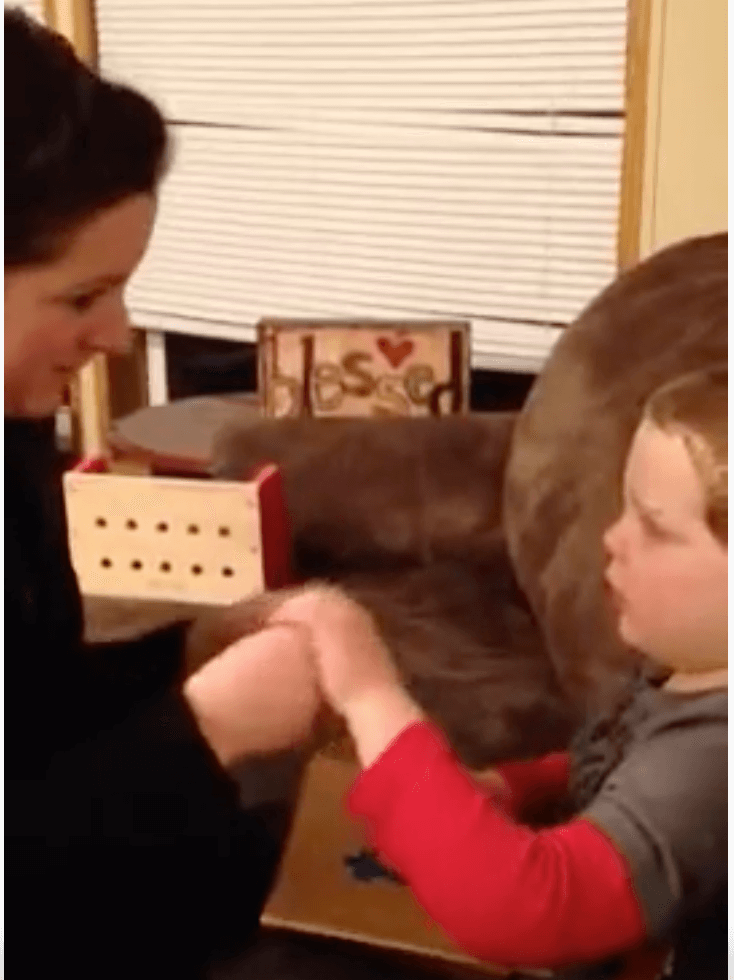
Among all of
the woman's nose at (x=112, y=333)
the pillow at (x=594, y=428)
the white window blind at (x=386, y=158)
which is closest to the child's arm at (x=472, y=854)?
the woman's nose at (x=112, y=333)

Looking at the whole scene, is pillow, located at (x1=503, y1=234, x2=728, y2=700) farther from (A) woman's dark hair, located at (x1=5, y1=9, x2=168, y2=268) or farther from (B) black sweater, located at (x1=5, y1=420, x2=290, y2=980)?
(A) woman's dark hair, located at (x1=5, y1=9, x2=168, y2=268)

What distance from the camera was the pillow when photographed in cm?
174

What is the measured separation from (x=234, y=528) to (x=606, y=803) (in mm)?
1059

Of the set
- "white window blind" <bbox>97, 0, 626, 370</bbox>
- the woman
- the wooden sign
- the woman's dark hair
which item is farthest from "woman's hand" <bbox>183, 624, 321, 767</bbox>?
"white window blind" <bbox>97, 0, 626, 370</bbox>

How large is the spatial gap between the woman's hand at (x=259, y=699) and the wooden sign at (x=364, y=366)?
1.25m

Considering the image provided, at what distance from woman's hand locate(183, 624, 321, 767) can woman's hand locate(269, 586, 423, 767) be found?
2 cm

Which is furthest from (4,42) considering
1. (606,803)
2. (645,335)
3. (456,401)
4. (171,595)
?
(456,401)

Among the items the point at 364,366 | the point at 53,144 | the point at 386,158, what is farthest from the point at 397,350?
the point at 53,144

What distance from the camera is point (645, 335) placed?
5.93 ft

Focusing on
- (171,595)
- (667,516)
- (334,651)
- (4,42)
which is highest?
(4,42)

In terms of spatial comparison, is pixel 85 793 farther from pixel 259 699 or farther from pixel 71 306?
pixel 71 306

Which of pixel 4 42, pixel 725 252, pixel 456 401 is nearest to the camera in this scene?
pixel 4 42

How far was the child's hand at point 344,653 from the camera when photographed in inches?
42.6

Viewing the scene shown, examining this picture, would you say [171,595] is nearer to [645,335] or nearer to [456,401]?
[456,401]
